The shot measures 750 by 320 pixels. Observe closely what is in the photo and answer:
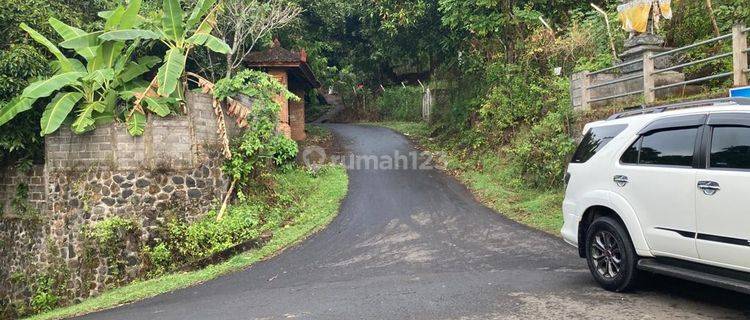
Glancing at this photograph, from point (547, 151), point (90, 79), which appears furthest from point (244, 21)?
point (547, 151)

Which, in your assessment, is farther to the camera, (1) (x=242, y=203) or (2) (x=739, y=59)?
(1) (x=242, y=203)

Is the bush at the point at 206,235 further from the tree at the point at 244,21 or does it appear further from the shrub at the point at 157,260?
the tree at the point at 244,21

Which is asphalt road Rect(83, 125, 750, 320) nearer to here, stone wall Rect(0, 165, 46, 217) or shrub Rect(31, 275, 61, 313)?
shrub Rect(31, 275, 61, 313)

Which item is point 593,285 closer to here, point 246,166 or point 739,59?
point 739,59

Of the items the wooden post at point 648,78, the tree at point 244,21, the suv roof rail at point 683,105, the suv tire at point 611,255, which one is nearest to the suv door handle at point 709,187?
the suv roof rail at point 683,105

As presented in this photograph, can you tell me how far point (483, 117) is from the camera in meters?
17.0

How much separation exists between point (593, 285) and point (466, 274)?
1.68 m

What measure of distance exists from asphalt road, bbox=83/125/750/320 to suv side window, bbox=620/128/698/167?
140 centimetres

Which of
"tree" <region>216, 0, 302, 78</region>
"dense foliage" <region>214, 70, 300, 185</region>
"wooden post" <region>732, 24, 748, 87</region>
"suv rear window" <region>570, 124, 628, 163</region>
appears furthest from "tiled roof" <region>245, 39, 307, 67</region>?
"suv rear window" <region>570, 124, 628, 163</region>

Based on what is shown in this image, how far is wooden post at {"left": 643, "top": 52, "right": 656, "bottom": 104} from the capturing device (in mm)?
10008

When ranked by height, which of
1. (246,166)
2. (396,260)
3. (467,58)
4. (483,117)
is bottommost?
(396,260)

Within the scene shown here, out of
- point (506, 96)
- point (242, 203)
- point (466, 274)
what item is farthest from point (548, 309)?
point (506, 96)

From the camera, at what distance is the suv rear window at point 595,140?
6.18 metres

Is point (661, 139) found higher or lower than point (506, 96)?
lower
